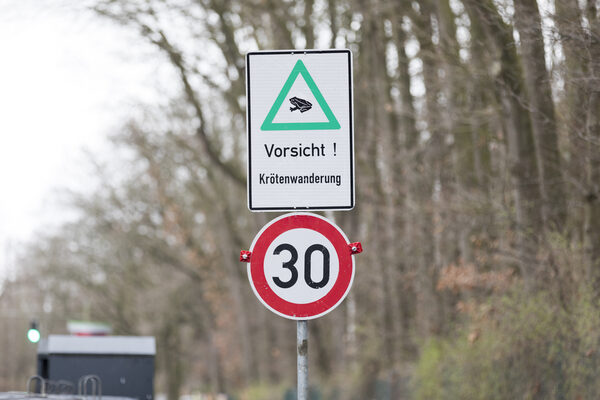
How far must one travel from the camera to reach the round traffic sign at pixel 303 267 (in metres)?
5.90

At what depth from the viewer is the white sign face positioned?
5930 mm

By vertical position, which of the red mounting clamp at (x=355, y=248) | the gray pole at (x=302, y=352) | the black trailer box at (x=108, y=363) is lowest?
the black trailer box at (x=108, y=363)

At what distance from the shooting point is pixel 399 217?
2200 centimetres

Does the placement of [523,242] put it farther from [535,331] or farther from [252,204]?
[252,204]

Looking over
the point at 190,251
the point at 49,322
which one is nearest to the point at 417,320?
the point at 190,251

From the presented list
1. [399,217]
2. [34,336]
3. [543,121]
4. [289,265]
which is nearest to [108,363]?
[34,336]

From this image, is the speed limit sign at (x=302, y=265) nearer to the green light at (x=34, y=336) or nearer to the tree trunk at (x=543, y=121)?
the green light at (x=34, y=336)

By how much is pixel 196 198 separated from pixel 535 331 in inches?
1085

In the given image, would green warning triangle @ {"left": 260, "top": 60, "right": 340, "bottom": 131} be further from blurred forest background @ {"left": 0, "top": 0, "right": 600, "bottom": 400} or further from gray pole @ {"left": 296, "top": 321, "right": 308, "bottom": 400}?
blurred forest background @ {"left": 0, "top": 0, "right": 600, "bottom": 400}

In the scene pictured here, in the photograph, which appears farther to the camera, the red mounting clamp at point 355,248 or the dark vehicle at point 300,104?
Answer: the dark vehicle at point 300,104

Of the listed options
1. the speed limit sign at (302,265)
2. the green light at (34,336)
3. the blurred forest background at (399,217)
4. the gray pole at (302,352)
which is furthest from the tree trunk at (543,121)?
the gray pole at (302,352)

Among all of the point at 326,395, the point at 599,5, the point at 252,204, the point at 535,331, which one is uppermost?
the point at 599,5

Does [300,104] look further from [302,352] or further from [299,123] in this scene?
[302,352]

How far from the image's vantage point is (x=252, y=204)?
595 centimetres
